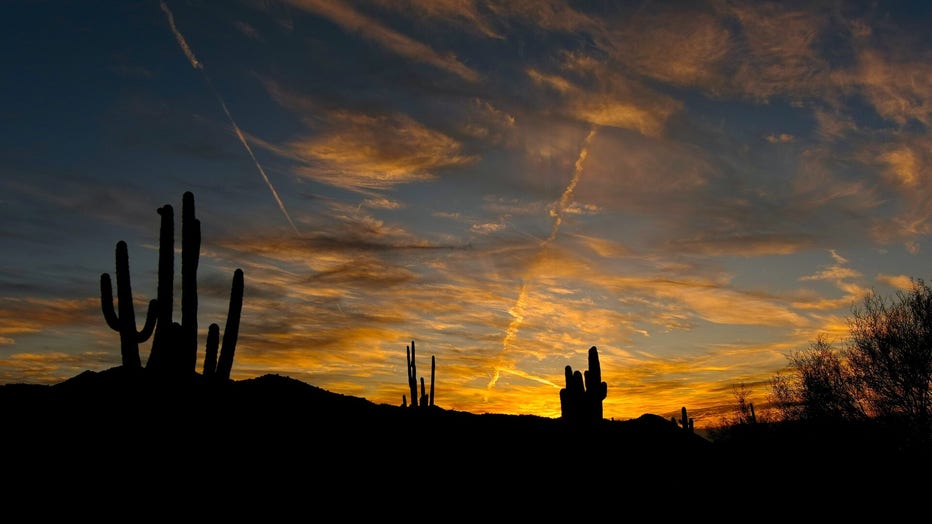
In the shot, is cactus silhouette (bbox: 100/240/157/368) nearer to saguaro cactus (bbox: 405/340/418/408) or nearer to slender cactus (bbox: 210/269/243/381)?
slender cactus (bbox: 210/269/243/381)

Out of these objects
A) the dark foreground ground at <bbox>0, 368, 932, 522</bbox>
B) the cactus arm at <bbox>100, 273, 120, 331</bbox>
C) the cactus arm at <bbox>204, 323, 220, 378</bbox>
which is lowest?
the dark foreground ground at <bbox>0, 368, 932, 522</bbox>

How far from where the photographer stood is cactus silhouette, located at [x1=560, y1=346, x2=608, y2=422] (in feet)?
65.9

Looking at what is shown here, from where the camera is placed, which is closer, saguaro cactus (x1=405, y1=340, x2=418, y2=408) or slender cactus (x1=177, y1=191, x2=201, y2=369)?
slender cactus (x1=177, y1=191, x2=201, y2=369)

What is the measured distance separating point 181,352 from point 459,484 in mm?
5782

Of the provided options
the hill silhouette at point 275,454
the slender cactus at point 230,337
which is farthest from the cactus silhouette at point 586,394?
the slender cactus at point 230,337

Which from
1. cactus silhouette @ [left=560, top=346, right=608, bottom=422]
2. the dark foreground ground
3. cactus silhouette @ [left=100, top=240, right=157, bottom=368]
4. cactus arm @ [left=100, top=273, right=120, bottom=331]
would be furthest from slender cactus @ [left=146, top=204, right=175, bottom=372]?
cactus silhouette @ [left=560, top=346, right=608, bottom=422]

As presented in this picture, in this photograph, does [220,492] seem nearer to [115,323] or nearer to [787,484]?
[115,323]

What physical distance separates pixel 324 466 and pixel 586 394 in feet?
31.2

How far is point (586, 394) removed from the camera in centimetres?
2050

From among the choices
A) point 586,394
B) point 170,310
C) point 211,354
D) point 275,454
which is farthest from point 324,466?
point 586,394

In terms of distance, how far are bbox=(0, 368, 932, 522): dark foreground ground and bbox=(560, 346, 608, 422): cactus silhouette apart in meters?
0.55

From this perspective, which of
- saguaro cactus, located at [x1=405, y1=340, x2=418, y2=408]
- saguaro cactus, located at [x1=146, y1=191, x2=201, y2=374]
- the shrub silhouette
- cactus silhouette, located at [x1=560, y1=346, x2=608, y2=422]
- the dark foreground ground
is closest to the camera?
the dark foreground ground

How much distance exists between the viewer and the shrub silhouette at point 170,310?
1316cm

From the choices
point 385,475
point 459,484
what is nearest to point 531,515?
point 459,484
